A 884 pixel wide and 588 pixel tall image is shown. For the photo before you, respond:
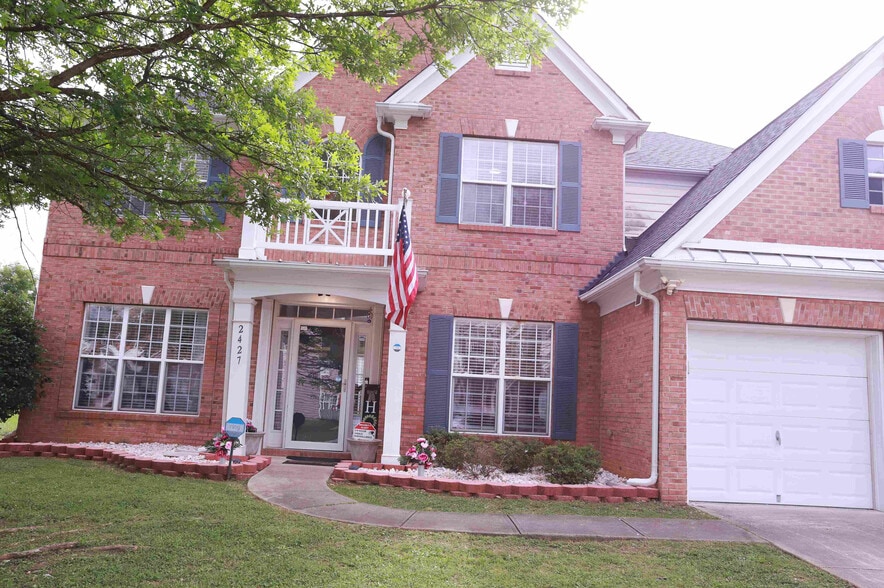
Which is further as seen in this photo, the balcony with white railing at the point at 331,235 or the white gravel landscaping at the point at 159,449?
the balcony with white railing at the point at 331,235

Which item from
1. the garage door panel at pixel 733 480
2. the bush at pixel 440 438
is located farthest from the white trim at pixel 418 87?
the garage door panel at pixel 733 480

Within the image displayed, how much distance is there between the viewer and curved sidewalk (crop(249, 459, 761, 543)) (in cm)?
693

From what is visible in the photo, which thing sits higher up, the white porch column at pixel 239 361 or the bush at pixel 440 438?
the white porch column at pixel 239 361

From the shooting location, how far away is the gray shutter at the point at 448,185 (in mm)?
11766

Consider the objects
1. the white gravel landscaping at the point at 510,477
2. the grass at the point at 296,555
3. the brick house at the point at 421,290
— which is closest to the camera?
the grass at the point at 296,555

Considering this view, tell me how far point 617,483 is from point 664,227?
4.16 m

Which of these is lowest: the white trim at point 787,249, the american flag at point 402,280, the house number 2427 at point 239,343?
the house number 2427 at point 239,343

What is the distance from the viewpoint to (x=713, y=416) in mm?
9180

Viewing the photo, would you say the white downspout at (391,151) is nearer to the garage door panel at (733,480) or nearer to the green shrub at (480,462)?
the green shrub at (480,462)

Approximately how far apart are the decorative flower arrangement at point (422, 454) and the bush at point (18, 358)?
21.2 ft

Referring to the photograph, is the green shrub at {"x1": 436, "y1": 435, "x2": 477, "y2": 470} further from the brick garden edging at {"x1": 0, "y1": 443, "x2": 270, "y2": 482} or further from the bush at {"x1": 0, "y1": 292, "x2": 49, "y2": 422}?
the bush at {"x1": 0, "y1": 292, "x2": 49, "y2": 422}

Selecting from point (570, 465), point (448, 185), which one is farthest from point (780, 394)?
point (448, 185)

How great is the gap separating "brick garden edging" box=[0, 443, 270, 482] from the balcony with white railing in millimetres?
3303

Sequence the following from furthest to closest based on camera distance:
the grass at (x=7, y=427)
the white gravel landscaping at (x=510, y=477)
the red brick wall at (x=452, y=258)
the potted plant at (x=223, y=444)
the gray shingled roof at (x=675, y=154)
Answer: the gray shingled roof at (x=675, y=154)
the grass at (x=7, y=427)
the red brick wall at (x=452, y=258)
the white gravel landscaping at (x=510, y=477)
the potted plant at (x=223, y=444)
